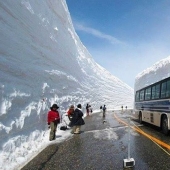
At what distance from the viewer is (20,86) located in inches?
454

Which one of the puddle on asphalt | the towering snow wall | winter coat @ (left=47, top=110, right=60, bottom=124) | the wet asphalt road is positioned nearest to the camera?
the wet asphalt road

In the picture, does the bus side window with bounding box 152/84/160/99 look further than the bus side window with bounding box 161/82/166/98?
Yes

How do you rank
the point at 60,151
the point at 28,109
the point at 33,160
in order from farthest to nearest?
the point at 28,109 → the point at 60,151 → the point at 33,160

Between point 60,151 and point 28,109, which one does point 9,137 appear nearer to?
point 60,151

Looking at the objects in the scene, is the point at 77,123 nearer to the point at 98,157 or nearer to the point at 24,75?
the point at 24,75

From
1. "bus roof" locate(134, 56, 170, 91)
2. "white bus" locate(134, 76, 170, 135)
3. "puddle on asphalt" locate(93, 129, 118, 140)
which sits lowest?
"puddle on asphalt" locate(93, 129, 118, 140)

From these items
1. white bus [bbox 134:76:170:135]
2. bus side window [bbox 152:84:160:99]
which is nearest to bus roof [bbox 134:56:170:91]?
white bus [bbox 134:76:170:135]

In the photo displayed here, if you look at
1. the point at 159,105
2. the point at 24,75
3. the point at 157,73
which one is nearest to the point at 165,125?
the point at 159,105

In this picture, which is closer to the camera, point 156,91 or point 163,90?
point 163,90

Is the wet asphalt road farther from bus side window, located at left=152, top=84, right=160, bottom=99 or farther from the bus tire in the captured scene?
bus side window, located at left=152, top=84, right=160, bottom=99

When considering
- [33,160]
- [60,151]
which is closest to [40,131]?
[60,151]

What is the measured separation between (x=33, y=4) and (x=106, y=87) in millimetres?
42541

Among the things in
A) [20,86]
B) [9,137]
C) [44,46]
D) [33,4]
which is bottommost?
[9,137]

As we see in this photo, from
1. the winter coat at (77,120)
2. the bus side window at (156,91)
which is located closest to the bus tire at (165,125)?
the bus side window at (156,91)
